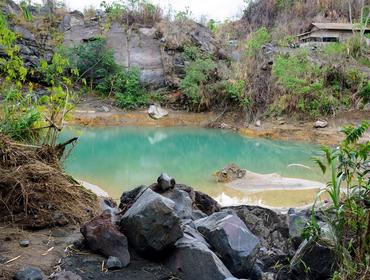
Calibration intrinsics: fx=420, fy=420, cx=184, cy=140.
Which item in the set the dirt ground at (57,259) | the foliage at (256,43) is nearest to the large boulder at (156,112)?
the foliage at (256,43)

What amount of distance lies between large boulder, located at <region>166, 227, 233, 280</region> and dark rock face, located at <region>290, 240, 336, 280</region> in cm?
46

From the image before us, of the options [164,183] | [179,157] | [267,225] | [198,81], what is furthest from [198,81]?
[164,183]

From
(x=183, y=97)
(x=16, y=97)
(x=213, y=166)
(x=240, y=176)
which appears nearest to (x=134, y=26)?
(x=183, y=97)

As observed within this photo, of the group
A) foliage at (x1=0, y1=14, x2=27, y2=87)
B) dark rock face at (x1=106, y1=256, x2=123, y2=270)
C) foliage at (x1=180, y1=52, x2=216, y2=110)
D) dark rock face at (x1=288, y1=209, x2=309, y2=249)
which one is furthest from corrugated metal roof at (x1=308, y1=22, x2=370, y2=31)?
dark rock face at (x1=106, y1=256, x2=123, y2=270)

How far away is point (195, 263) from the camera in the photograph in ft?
8.16

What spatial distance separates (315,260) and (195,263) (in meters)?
0.73

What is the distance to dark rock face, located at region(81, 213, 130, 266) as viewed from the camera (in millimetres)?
2539

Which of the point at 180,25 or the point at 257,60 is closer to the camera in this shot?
the point at 257,60

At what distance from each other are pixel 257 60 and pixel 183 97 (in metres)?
3.06

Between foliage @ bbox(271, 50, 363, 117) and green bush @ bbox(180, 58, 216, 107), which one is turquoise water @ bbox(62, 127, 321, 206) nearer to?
green bush @ bbox(180, 58, 216, 107)

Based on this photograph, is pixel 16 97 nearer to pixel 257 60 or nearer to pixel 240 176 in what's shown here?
pixel 240 176

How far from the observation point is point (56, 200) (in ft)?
10.0

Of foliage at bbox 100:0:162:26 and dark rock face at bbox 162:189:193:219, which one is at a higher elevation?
foliage at bbox 100:0:162:26

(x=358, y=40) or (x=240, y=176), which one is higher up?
(x=358, y=40)
